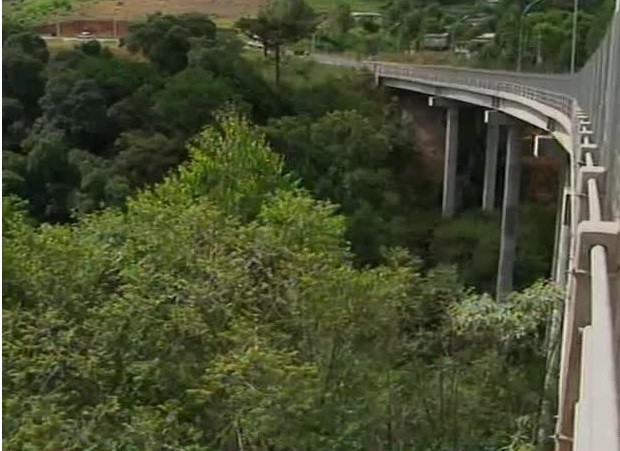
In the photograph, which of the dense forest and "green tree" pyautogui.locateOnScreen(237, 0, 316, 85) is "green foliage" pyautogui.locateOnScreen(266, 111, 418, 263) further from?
the dense forest

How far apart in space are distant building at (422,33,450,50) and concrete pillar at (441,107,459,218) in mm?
1994

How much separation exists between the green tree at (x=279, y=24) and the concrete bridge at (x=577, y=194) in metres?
0.33

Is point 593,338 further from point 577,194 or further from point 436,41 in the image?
point 436,41

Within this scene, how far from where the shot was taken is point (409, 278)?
3316mm

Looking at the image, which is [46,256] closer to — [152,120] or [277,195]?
[277,195]

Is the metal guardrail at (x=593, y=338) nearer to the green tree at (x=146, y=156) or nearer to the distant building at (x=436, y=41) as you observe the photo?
the green tree at (x=146, y=156)

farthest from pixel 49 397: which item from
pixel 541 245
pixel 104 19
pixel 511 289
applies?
pixel 104 19

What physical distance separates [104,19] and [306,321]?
4.25 meters

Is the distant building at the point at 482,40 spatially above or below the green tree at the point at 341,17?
below

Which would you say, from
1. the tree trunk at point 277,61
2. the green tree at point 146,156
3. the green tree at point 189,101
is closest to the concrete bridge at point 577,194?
the tree trunk at point 277,61

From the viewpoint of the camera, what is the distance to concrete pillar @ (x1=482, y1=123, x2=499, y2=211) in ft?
22.0

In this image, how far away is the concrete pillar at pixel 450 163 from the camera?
269 inches

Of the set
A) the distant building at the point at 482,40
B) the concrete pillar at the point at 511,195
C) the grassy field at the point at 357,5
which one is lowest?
the concrete pillar at the point at 511,195

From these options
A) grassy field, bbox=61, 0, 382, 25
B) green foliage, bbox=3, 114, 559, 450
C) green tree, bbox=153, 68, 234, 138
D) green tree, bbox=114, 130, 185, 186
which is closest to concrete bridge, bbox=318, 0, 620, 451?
green foliage, bbox=3, 114, 559, 450
